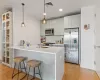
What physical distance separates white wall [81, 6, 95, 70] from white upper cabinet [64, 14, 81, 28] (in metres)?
0.54

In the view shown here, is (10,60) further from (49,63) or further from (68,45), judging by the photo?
(68,45)

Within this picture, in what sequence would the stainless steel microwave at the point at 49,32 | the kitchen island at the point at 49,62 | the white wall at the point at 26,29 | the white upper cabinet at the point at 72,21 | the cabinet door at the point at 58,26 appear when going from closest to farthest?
the kitchen island at the point at 49,62 < the white wall at the point at 26,29 < the white upper cabinet at the point at 72,21 < the cabinet door at the point at 58,26 < the stainless steel microwave at the point at 49,32

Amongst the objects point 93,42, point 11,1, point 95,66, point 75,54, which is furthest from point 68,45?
point 11,1

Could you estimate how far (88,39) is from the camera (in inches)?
163

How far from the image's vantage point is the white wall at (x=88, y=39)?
13.3ft

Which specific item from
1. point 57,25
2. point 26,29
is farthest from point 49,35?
point 26,29

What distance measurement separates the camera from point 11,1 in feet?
12.3

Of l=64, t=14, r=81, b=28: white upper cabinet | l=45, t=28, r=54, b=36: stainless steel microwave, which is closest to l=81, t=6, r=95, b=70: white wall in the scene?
l=64, t=14, r=81, b=28: white upper cabinet

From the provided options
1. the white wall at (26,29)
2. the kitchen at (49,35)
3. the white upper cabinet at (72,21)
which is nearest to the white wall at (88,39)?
the kitchen at (49,35)

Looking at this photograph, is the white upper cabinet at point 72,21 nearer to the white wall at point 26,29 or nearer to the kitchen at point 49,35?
the kitchen at point 49,35

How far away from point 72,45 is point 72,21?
49.0 inches

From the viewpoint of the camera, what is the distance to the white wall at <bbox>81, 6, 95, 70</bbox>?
4.04 metres

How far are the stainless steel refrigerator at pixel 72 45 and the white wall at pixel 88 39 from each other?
56 cm

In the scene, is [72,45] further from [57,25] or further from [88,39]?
[57,25]
